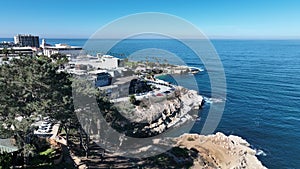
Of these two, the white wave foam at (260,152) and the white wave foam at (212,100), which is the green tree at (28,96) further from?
the white wave foam at (212,100)

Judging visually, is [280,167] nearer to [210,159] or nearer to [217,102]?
[210,159]

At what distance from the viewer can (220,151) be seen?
1005 inches

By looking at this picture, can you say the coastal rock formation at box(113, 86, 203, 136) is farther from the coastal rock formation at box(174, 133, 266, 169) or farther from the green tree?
the green tree

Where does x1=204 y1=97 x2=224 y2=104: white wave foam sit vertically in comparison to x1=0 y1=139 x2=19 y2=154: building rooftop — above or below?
below

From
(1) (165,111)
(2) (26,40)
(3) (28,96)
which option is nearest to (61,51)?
(2) (26,40)

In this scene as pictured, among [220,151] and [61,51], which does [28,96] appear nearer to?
[220,151]

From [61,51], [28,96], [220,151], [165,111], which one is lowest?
[220,151]

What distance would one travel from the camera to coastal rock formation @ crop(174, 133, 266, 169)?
2286cm

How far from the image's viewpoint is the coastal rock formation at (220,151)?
900 inches

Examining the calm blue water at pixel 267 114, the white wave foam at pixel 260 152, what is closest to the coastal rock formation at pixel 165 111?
the calm blue water at pixel 267 114

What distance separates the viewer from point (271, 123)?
34.9m

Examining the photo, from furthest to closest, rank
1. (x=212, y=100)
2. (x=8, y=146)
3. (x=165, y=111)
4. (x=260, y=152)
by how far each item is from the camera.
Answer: (x=212, y=100), (x=165, y=111), (x=260, y=152), (x=8, y=146)

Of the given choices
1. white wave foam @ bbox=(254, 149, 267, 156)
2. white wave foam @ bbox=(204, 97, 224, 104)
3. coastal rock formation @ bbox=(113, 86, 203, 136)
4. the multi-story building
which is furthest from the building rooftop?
the multi-story building

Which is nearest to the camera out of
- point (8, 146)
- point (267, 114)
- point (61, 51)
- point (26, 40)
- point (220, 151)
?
point (8, 146)
